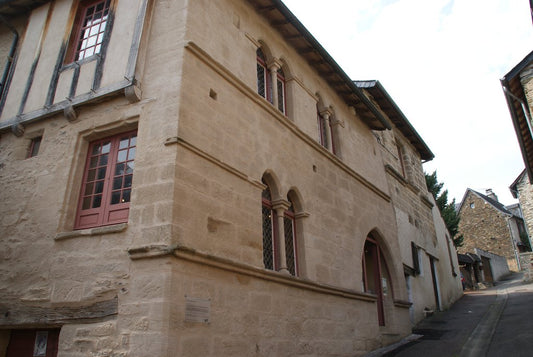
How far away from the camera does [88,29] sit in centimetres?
716

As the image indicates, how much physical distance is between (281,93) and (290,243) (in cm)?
318

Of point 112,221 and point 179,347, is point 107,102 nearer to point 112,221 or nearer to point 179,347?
point 112,221

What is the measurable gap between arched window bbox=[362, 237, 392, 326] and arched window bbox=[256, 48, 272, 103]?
15.2ft

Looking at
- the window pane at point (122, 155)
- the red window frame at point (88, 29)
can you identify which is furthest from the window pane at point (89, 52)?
the window pane at point (122, 155)

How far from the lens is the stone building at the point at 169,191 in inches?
191

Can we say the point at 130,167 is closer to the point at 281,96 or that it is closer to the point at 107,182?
the point at 107,182

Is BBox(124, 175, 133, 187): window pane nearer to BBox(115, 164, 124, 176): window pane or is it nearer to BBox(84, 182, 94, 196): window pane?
BBox(115, 164, 124, 176): window pane

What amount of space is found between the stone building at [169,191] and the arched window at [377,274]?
41.3 inches

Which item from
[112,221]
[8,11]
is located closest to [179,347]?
[112,221]

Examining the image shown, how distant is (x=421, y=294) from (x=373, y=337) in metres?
5.13

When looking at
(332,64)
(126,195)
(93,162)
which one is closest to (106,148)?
(93,162)

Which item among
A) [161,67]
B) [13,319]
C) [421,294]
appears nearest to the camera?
[13,319]

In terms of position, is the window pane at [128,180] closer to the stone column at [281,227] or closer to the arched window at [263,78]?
the stone column at [281,227]

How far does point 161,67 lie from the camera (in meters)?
5.87
